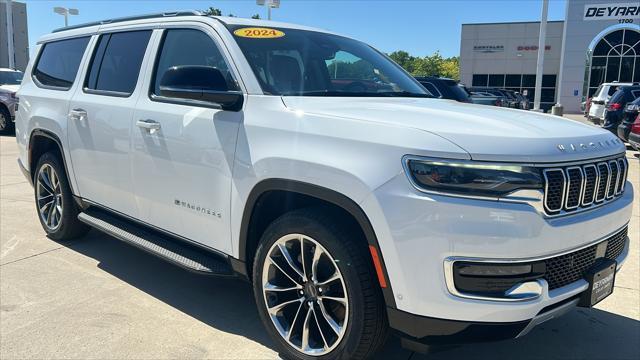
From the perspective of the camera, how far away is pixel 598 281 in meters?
2.64

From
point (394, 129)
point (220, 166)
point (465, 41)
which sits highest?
point (465, 41)

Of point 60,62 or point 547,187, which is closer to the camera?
point 547,187

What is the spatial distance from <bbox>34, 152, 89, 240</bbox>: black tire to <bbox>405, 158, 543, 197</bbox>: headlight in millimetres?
3766

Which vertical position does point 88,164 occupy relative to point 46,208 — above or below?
above

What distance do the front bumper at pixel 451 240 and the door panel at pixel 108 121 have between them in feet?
7.40

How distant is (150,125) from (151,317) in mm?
1295

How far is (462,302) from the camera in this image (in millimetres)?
2301

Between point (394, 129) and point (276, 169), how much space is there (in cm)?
71

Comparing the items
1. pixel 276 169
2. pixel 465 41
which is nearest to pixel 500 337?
pixel 276 169

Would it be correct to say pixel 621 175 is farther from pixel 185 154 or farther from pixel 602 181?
pixel 185 154

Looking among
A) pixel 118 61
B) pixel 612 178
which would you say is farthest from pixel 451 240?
pixel 118 61

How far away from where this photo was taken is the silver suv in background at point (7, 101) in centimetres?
1423

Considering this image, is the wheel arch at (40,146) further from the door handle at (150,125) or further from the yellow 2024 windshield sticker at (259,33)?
the yellow 2024 windshield sticker at (259,33)

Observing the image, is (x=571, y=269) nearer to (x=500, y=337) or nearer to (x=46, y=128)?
(x=500, y=337)
